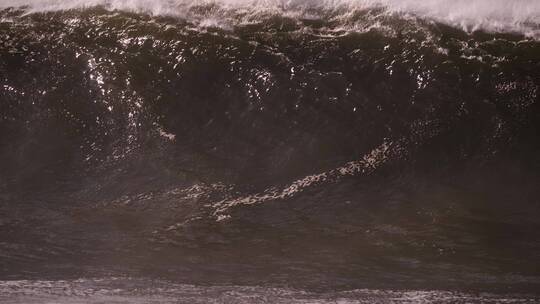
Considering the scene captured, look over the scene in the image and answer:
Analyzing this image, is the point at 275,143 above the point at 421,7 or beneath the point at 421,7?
beneath

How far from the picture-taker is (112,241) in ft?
12.1

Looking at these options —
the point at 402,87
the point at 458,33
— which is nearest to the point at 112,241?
the point at 402,87

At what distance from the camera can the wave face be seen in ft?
11.7

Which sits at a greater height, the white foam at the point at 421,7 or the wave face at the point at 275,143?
the white foam at the point at 421,7

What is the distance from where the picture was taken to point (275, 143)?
3914 mm

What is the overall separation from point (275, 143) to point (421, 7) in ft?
4.74

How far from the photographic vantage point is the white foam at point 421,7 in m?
4.02

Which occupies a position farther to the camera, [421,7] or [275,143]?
[421,7]

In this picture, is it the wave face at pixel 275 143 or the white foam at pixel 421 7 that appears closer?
the wave face at pixel 275 143

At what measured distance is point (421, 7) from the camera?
13.5 feet

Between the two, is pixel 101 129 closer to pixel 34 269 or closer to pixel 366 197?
pixel 34 269

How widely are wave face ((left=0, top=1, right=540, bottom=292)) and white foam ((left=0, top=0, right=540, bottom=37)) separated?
0.01 meters

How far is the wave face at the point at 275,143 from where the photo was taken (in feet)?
11.7

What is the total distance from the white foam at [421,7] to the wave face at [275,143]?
0.01m
